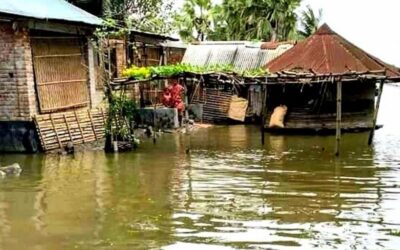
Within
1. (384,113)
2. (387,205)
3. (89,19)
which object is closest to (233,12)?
(384,113)

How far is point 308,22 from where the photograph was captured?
3962cm

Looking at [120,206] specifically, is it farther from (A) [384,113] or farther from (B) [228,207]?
(A) [384,113]

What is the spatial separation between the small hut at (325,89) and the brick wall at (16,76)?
840cm

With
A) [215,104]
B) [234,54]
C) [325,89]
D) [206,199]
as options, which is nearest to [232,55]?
[234,54]

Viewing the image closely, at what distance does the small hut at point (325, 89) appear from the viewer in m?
21.4

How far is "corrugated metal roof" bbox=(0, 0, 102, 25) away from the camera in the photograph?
15.4m

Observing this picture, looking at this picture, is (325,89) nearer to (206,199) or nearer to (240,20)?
(206,199)

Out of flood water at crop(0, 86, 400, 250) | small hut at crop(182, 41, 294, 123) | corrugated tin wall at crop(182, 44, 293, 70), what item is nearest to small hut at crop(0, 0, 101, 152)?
flood water at crop(0, 86, 400, 250)

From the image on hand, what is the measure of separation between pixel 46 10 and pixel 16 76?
1.97 metres

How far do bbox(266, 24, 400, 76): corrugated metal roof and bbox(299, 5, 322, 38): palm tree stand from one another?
17.1 meters

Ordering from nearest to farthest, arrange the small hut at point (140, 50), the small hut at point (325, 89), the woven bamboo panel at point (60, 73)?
1. the woven bamboo panel at point (60, 73)
2. the small hut at point (325, 89)
3. the small hut at point (140, 50)

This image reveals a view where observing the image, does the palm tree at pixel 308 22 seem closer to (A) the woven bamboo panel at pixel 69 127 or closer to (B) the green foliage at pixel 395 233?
(A) the woven bamboo panel at pixel 69 127

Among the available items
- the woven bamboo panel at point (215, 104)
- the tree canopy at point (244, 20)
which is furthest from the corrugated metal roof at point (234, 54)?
the tree canopy at point (244, 20)

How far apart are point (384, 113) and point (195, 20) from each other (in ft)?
42.6
